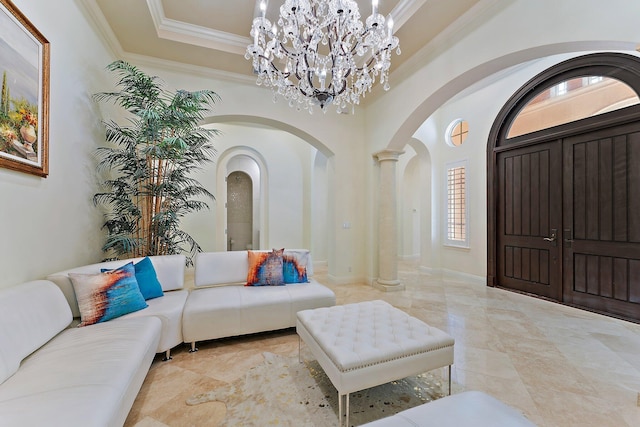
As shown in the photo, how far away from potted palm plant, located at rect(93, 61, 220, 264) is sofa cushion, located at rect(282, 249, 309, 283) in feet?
4.68

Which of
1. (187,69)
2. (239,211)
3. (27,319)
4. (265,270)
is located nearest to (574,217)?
(265,270)

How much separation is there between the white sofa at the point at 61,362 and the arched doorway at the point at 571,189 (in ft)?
15.9

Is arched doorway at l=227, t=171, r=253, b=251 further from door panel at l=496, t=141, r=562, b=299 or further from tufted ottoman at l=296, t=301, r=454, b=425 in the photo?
door panel at l=496, t=141, r=562, b=299

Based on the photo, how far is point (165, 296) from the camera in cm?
Answer: 258

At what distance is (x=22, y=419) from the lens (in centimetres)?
101

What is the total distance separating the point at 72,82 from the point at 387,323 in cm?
342

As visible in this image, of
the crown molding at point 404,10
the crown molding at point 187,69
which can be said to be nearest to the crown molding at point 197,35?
the crown molding at point 187,69

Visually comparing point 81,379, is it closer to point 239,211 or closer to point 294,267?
point 294,267

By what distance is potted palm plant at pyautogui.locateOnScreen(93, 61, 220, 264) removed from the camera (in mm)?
2838

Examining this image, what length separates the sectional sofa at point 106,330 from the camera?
1133 millimetres

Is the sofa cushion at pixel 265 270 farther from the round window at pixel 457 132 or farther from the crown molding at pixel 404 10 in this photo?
the round window at pixel 457 132

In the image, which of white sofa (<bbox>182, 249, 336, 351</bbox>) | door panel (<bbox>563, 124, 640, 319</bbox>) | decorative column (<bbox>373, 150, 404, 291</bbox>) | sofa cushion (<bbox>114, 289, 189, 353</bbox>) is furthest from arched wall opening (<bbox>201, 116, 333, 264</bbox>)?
door panel (<bbox>563, 124, 640, 319</bbox>)

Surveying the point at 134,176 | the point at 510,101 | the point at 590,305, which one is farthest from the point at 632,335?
the point at 134,176

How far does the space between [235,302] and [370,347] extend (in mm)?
1444
